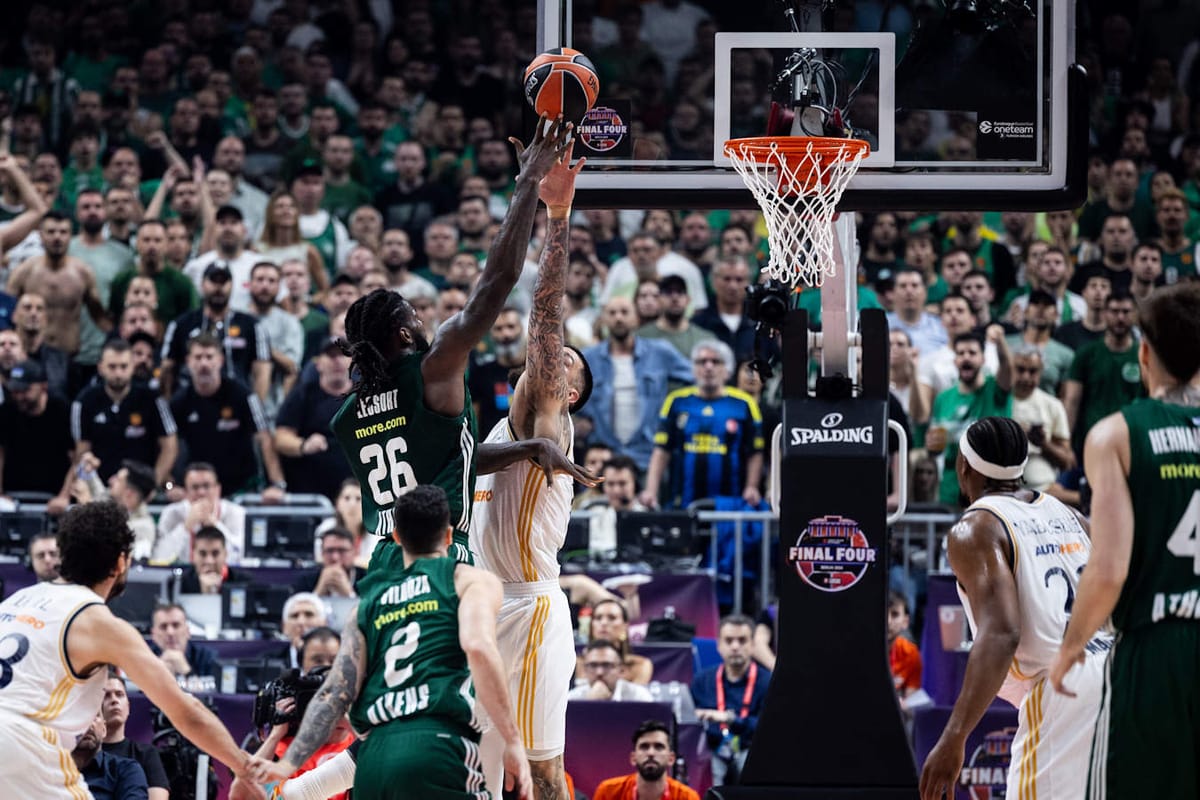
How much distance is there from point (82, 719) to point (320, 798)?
0.96m

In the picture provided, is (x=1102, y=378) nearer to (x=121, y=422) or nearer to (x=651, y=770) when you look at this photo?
(x=651, y=770)

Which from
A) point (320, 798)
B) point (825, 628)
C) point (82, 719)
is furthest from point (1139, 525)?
point (82, 719)

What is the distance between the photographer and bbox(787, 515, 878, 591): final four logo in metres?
8.09

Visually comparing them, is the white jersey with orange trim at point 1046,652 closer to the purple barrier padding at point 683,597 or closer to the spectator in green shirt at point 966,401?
the purple barrier padding at point 683,597

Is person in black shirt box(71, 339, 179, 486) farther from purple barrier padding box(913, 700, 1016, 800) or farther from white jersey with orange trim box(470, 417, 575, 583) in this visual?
white jersey with orange trim box(470, 417, 575, 583)

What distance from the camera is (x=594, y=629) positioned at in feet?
37.6

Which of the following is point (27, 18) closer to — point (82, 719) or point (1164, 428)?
point (82, 719)

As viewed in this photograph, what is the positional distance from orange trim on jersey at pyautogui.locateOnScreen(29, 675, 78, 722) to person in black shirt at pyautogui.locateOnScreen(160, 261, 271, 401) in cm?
785

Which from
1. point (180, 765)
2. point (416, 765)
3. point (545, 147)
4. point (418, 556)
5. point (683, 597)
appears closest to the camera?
point (416, 765)

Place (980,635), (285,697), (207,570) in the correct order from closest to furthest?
(980,635) → (285,697) → (207,570)

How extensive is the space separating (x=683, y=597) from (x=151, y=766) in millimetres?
4402

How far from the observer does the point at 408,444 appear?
7203mm

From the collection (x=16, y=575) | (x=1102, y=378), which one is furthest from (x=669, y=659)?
(x=16, y=575)

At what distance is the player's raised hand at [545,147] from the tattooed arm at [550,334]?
0.20 feet
